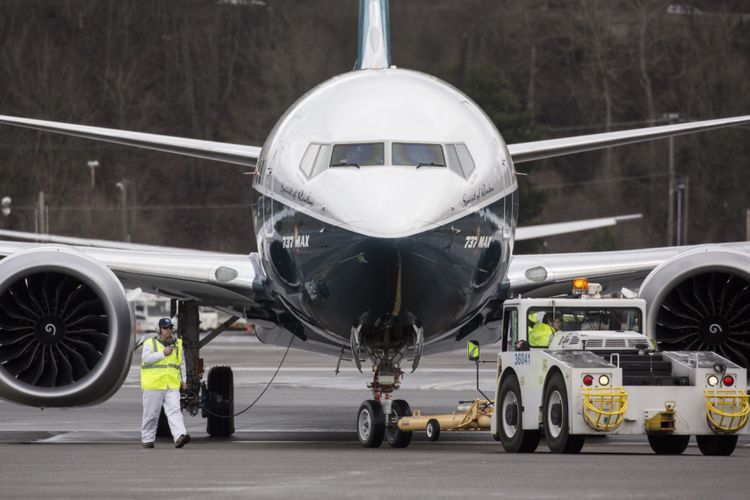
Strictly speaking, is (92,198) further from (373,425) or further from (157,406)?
(373,425)

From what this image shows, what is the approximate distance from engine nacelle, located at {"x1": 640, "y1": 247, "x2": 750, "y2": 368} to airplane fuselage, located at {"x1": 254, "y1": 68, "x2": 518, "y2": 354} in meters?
2.01

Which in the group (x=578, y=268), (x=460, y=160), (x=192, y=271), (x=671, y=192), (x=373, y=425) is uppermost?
(x=671, y=192)

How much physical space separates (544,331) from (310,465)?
3.93 m

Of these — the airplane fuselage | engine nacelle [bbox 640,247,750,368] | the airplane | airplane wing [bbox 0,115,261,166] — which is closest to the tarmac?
the airplane

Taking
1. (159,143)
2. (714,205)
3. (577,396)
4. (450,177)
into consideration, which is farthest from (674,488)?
(714,205)

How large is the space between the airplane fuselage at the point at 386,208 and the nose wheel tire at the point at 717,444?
9.16ft

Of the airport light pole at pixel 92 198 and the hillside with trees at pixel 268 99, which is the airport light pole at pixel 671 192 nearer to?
the hillside with trees at pixel 268 99

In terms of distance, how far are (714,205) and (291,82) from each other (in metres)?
19.5

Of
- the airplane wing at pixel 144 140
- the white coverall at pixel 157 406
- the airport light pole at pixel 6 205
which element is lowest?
the white coverall at pixel 157 406

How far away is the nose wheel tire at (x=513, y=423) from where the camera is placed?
16.5 meters

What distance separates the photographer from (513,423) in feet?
55.7

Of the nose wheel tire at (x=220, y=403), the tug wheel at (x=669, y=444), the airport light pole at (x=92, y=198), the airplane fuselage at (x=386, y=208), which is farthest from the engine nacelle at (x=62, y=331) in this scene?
the airport light pole at (x=92, y=198)

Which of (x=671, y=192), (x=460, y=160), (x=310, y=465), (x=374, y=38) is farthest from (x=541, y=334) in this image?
(x=671, y=192)

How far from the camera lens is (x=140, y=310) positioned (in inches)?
2955
